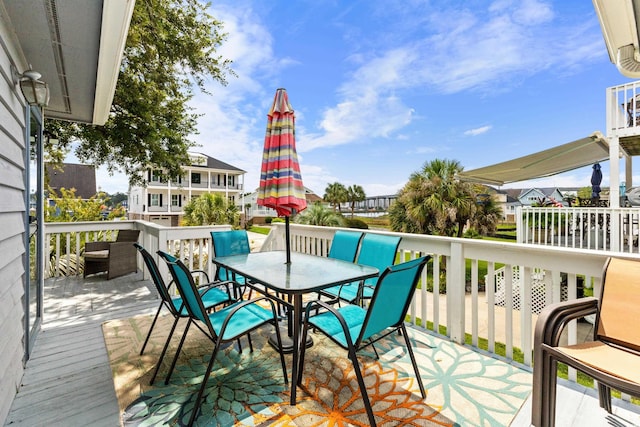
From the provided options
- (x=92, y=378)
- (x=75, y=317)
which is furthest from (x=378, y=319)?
(x=75, y=317)

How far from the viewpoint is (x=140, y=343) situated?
2.93 meters

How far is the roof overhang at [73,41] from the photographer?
6.13 feet

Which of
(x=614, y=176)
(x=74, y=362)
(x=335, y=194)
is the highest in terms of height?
(x=335, y=194)

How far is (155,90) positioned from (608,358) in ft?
27.4

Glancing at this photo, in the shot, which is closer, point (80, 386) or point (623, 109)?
point (80, 386)

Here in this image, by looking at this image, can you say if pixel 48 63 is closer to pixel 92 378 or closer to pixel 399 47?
pixel 92 378

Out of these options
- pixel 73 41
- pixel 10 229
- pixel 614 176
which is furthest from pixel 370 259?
pixel 614 176

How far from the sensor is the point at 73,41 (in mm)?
2260

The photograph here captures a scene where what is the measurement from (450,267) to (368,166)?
32164mm

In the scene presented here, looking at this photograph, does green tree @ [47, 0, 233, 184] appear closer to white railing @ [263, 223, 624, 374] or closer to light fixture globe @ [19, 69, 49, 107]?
light fixture globe @ [19, 69, 49, 107]

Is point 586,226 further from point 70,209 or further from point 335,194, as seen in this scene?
point 335,194

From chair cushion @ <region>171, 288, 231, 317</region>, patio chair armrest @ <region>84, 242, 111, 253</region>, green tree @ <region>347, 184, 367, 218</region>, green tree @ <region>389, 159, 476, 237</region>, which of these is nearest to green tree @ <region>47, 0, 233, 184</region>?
patio chair armrest @ <region>84, 242, 111, 253</region>

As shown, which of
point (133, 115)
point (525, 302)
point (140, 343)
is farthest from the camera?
point (133, 115)

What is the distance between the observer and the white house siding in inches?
74.1
